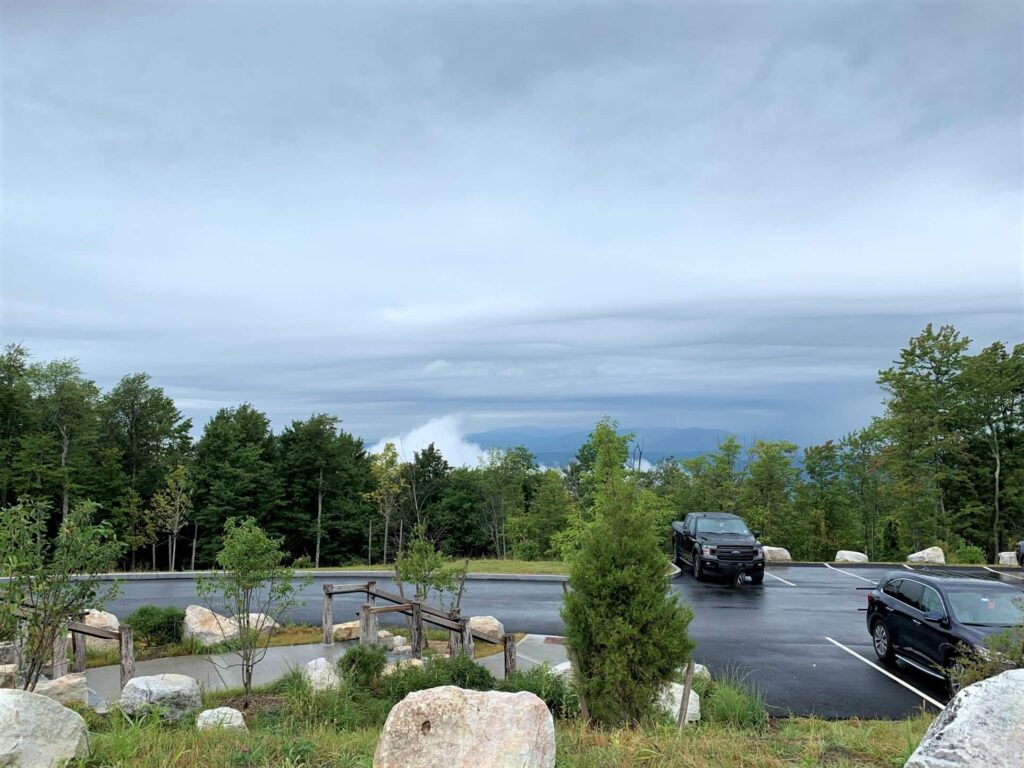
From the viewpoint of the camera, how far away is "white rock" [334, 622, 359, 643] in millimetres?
14875

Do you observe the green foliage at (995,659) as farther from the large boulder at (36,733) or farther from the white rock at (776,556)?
the white rock at (776,556)

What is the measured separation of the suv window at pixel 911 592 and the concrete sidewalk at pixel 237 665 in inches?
239

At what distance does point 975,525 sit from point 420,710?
143 ft

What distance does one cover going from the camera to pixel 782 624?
16.5 m

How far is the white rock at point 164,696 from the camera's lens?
8.91 m

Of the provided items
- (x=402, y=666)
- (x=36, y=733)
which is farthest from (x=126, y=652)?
(x=36, y=733)

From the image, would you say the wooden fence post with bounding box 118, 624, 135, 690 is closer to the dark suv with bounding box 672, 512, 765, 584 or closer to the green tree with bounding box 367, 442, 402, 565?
the dark suv with bounding box 672, 512, 765, 584

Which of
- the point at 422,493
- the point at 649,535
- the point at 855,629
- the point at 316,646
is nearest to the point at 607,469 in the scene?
the point at 855,629

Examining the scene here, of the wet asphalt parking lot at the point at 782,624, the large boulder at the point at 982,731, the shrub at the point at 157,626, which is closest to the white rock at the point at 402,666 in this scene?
the wet asphalt parking lot at the point at 782,624

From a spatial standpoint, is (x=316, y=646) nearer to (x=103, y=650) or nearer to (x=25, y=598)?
(x=103, y=650)

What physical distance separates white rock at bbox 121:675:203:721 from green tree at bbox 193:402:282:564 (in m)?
41.3

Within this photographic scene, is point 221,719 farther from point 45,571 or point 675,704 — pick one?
point 675,704

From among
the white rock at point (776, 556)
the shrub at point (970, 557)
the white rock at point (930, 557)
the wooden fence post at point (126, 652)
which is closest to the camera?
the wooden fence post at point (126, 652)

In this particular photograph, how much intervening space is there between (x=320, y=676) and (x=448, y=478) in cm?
5618
